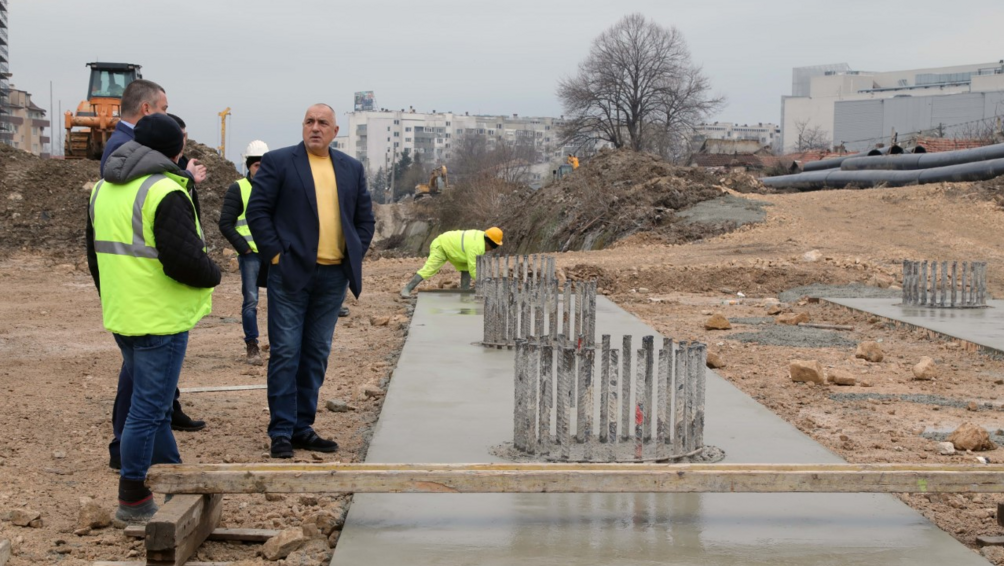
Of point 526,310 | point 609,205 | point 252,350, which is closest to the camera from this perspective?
point 252,350

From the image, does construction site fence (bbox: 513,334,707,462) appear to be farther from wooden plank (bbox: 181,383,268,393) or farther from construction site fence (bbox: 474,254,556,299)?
construction site fence (bbox: 474,254,556,299)

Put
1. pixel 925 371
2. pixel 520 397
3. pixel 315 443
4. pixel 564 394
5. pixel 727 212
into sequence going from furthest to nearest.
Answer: pixel 727 212 < pixel 925 371 < pixel 315 443 < pixel 520 397 < pixel 564 394

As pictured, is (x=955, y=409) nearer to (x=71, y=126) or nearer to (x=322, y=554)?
(x=322, y=554)

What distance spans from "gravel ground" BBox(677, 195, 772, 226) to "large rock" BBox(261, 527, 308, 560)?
23.3 meters

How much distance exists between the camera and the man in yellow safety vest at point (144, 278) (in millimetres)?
4508

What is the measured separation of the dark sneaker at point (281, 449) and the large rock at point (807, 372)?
15.4ft

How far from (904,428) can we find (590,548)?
3.62m

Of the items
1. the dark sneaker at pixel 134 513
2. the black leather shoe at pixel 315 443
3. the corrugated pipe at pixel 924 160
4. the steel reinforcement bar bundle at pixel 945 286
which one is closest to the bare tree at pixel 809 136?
the corrugated pipe at pixel 924 160

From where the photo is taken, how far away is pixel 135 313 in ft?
14.7

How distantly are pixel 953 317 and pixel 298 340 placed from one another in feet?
31.1

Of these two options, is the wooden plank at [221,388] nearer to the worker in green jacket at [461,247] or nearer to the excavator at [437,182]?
the worker in green jacket at [461,247]

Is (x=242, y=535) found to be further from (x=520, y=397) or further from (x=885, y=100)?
(x=885, y=100)

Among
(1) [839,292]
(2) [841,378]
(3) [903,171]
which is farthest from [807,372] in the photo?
(3) [903,171]

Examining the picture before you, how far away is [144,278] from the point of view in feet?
14.9
